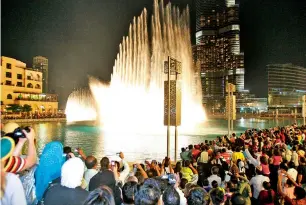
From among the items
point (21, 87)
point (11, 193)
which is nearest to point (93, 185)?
point (11, 193)

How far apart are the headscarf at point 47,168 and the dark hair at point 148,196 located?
5.28 feet

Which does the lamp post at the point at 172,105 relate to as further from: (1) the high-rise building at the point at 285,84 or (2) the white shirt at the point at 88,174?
(1) the high-rise building at the point at 285,84

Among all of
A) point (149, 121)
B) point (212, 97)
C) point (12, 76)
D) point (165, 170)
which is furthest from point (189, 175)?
point (212, 97)

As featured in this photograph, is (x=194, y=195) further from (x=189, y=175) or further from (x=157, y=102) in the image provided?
(x=157, y=102)

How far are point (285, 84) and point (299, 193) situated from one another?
178 m

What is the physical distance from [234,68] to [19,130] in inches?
6994

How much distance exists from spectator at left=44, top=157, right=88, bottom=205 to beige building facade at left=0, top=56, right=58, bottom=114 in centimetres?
6437

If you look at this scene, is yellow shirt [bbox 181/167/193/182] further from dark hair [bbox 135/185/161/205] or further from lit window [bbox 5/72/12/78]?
lit window [bbox 5/72/12/78]

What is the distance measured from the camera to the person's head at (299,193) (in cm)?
569

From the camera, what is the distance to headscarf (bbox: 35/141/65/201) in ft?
13.1

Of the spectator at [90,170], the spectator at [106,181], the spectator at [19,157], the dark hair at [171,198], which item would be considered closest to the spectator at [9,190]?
the spectator at [19,157]

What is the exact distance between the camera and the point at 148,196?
291cm

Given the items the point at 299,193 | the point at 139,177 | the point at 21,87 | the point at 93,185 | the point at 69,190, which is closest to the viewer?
the point at 69,190

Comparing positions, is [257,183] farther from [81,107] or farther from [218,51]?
[218,51]
